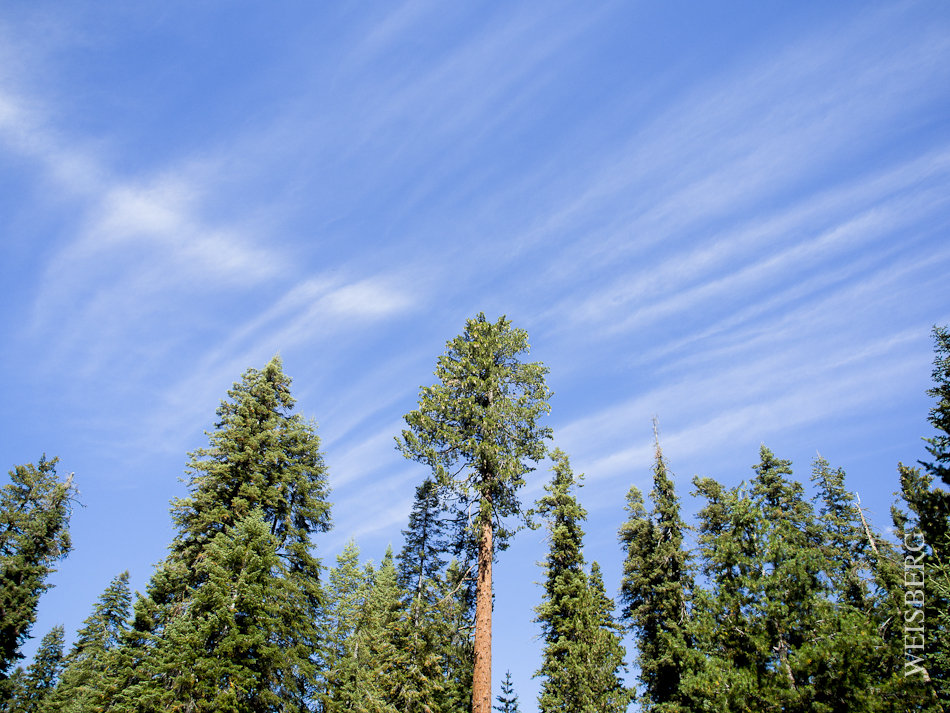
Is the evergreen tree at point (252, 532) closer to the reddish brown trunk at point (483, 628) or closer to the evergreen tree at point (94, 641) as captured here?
the reddish brown trunk at point (483, 628)

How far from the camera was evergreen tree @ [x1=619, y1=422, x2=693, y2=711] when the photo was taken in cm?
2486

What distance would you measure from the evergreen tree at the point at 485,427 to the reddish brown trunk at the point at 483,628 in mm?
31

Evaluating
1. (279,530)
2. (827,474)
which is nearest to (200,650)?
(279,530)

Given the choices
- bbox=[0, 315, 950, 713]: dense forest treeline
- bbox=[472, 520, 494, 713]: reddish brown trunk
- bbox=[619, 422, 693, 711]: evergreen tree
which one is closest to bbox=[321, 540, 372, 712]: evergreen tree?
bbox=[0, 315, 950, 713]: dense forest treeline

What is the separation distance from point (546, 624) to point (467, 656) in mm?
9990

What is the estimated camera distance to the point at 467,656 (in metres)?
18.5

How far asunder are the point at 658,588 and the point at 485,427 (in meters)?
15.3

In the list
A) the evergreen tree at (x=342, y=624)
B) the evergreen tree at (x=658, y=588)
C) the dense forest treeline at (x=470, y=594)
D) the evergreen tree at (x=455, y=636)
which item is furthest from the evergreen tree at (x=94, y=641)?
the evergreen tree at (x=658, y=588)

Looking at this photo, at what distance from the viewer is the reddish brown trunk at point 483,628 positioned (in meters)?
14.2

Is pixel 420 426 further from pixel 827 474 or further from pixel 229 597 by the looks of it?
pixel 827 474

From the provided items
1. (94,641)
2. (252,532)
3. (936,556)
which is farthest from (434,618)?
(94,641)

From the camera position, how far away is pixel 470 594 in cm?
1725

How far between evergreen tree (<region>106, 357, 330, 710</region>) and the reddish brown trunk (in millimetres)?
5938

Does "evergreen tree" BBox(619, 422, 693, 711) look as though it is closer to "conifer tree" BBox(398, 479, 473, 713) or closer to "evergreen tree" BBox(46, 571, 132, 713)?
"conifer tree" BBox(398, 479, 473, 713)
